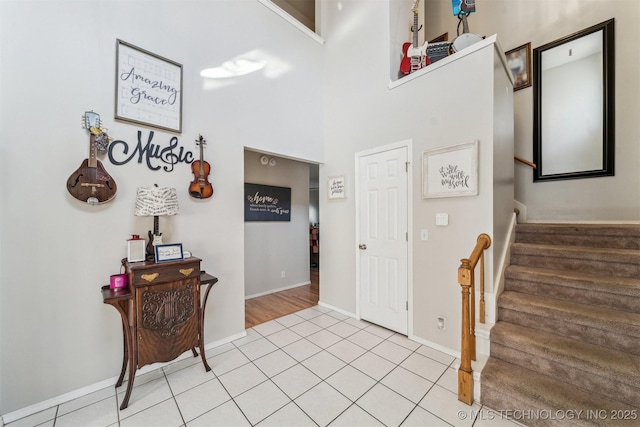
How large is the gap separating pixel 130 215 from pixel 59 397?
1397 millimetres

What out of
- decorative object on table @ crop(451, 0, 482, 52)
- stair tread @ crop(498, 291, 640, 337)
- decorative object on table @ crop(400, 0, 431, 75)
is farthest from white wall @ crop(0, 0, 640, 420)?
decorative object on table @ crop(451, 0, 482, 52)

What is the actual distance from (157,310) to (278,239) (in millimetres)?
2691

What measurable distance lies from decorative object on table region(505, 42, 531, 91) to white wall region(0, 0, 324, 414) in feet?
12.5

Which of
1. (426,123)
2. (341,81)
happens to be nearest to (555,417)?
(426,123)

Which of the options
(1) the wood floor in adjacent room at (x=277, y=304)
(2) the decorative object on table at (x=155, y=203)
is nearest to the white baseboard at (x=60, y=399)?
(2) the decorative object on table at (x=155, y=203)

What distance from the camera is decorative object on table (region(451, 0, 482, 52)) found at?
253 centimetres

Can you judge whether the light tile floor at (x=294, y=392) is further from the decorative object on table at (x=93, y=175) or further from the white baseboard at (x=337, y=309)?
the decorative object on table at (x=93, y=175)

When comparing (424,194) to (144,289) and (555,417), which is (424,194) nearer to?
(555,417)

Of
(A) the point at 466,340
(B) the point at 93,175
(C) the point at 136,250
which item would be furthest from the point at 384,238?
(B) the point at 93,175

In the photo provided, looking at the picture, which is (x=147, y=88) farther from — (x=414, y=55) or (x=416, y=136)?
(x=414, y=55)

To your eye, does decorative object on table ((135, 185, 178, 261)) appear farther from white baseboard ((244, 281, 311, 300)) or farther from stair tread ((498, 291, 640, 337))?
stair tread ((498, 291, 640, 337))

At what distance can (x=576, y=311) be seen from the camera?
6.22 ft

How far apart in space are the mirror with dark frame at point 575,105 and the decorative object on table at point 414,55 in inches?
69.8

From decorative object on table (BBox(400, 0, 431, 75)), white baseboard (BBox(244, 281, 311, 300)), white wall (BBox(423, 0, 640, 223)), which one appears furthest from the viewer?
white baseboard (BBox(244, 281, 311, 300))
